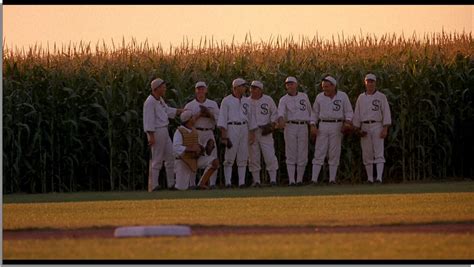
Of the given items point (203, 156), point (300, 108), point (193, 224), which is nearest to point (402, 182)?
point (300, 108)

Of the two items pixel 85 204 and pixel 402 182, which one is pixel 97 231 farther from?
pixel 402 182

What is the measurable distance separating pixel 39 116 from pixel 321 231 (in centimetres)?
1399

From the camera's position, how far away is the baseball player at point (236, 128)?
84.9 ft

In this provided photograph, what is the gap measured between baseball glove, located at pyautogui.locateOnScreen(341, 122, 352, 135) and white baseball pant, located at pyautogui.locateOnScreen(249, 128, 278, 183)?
4.83 ft

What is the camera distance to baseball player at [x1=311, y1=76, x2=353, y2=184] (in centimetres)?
2627

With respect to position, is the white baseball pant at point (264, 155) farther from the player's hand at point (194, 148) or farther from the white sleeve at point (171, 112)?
the player's hand at point (194, 148)

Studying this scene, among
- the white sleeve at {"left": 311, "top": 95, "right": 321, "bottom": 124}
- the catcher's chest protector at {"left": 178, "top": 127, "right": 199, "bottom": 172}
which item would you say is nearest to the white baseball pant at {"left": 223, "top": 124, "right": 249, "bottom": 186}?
the white sleeve at {"left": 311, "top": 95, "right": 321, "bottom": 124}

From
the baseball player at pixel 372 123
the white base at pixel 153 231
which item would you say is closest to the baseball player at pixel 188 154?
the baseball player at pixel 372 123

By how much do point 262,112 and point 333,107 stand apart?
1.46m

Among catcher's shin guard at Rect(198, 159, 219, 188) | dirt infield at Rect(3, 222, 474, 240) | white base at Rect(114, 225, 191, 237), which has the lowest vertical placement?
dirt infield at Rect(3, 222, 474, 240)

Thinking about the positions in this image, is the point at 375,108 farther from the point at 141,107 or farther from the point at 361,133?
the point at 141,107

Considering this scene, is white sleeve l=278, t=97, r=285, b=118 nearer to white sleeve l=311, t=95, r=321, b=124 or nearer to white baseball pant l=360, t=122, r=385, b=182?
white sleeve l=311, t=95, r=321, b=124

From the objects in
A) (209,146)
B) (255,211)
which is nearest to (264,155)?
(209,146)

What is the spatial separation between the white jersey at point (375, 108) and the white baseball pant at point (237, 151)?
2.47 metres
